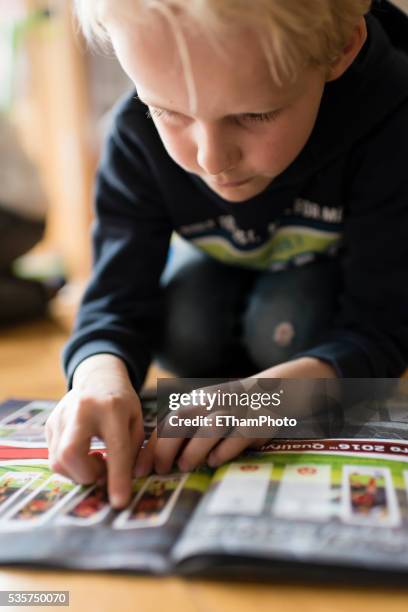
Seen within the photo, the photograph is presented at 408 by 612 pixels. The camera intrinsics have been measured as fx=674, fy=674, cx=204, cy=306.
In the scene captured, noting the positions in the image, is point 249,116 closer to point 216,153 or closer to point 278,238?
point 216,153

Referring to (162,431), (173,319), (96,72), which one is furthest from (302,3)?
(96,72)

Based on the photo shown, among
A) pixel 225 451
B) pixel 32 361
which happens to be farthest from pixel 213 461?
pixel 32 361

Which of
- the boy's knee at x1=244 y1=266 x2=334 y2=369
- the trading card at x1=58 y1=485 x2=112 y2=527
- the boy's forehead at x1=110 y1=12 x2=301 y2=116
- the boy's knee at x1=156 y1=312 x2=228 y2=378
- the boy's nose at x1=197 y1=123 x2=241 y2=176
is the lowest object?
the boy's knee at x1=156 y1=312 x2=228 y2=378

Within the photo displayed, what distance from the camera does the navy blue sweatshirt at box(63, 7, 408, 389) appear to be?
2.20 ft

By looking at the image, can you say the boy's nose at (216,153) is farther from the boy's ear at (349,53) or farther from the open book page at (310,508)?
the open book page at (310,508)

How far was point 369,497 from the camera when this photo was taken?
46 centimetres

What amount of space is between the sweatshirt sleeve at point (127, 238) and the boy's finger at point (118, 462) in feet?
0.74

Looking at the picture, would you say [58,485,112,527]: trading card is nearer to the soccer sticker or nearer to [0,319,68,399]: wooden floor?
the soccer sticker

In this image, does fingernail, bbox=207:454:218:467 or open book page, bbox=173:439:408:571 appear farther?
fingernail, bbox=207:454:218:467

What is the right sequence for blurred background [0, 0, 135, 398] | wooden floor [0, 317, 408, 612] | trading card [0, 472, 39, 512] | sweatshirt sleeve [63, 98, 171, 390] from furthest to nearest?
1. blurred background [0, 0, 135, 398]
2. sweatshirt sleeve [63, 98, 171, 390]
3. trading card [0, 472, 39, 512]
4. wooden floor [0, 317, 408, 612]

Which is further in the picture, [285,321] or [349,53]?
[285,321]

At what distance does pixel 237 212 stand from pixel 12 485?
15.3 inches

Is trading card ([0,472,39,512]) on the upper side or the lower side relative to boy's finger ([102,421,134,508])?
lower

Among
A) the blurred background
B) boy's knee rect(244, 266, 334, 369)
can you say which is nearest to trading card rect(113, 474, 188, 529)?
boy's knee rect(244, 266, 334, 369)
